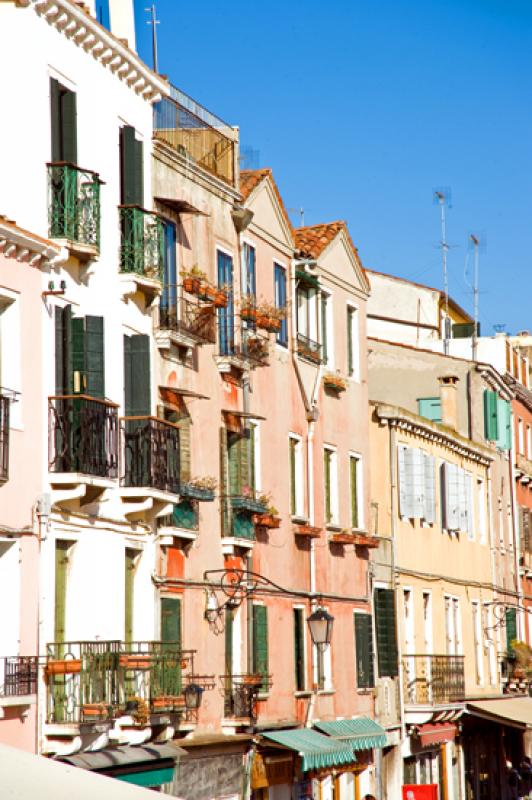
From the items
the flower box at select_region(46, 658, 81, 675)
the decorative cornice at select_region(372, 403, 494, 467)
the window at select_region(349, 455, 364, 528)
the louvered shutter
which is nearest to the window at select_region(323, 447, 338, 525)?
the window at select_region(349, 455, 364, 528)

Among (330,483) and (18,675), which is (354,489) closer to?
(330,483)

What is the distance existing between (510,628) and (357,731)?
16.8 m

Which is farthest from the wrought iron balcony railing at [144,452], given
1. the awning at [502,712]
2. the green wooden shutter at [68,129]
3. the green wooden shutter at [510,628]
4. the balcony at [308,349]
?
the green wooden shutter at [510,628]

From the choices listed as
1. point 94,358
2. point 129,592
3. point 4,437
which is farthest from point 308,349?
point 4,437

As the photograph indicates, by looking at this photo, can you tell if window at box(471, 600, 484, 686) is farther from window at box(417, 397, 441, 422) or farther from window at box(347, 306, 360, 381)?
window at box(347, 306, 360, 381)

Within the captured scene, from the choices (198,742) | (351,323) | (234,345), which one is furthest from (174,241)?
(351,323)

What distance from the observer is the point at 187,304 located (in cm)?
2919

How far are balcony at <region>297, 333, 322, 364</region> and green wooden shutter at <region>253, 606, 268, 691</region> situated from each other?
5.63m

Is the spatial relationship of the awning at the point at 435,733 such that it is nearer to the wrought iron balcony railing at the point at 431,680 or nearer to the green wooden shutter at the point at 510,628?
the wrought iron balcony railing at the point at 431,680

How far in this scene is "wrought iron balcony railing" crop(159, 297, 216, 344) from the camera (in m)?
28.3

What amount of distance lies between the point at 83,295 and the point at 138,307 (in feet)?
7.27

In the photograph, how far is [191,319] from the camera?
96.1 feet

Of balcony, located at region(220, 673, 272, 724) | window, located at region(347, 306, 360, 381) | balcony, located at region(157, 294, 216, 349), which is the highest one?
window, located at region(347, 306, 360, 381)

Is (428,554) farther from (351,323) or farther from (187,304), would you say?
(187,304)
